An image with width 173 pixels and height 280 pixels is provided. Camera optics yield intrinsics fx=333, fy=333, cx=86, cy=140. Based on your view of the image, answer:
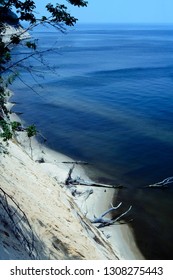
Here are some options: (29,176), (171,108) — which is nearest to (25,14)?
(29,176)

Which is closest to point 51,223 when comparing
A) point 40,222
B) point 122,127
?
point 40,222

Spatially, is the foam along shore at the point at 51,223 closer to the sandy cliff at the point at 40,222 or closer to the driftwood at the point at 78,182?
the sandy cliff at the point at 40,222

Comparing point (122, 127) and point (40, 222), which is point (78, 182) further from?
point (122, 127)

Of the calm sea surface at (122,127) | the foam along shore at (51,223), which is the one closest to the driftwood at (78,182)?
the foam along shore at (51,223)

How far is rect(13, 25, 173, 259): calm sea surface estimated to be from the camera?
23812 mm

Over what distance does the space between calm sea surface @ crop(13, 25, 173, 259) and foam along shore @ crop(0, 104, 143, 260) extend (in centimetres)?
199

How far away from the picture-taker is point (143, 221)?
23.2m

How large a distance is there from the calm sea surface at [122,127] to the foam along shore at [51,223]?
1989mm

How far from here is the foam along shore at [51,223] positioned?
1252cm

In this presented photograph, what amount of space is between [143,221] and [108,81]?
157 ft

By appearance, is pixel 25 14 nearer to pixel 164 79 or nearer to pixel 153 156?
pixel 153 156

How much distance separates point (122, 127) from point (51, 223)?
28.0 m

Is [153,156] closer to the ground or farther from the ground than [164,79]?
closer to the ground

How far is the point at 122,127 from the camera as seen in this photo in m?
41.6
